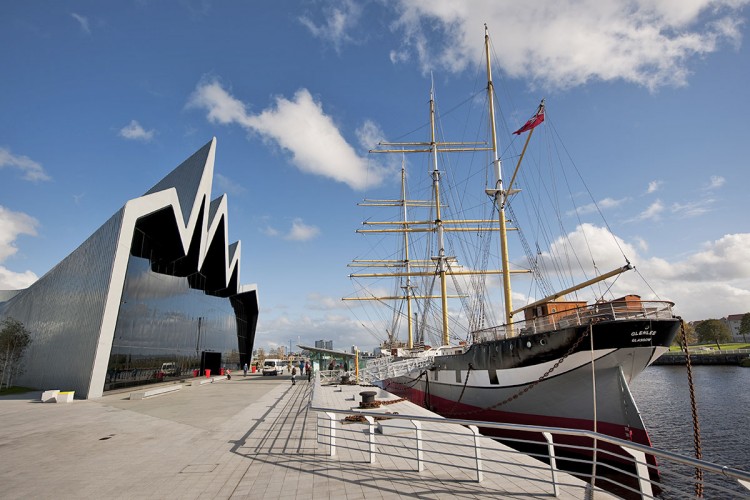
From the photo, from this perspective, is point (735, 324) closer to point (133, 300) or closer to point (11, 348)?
point (133, 300)

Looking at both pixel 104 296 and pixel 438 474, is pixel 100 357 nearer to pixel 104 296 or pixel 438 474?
pixel 104 296

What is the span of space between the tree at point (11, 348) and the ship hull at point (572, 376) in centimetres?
3060

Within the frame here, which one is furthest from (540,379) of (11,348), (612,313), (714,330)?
(714,330)

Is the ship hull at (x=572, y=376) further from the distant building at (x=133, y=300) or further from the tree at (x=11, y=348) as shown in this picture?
the tree at (x=11, y=348)

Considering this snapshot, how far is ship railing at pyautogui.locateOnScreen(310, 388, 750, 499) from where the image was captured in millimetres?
4805

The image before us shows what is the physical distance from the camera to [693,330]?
382 ft

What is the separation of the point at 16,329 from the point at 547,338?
111 feet

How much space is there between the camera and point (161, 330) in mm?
28281

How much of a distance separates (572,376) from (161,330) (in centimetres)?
2611

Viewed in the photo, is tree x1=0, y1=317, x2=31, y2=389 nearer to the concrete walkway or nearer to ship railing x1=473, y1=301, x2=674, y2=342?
the concrete walkway

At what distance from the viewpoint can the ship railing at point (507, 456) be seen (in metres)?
4.81

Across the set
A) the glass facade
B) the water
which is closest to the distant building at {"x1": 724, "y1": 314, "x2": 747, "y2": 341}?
the water

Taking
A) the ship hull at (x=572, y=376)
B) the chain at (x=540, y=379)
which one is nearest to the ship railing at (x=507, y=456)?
the ship hull at (x=572, y=376)

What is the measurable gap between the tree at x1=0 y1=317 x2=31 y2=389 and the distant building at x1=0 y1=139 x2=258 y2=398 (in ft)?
2.11
